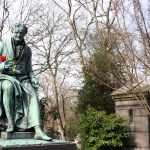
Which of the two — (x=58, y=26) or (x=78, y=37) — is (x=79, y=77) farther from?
(x=58, y=26)

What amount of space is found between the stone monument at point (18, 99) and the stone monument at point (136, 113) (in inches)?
290

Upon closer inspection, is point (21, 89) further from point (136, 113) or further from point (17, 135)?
point (136, 113)

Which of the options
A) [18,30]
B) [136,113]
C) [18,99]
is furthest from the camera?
[136,113]

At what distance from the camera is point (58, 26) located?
25.7m

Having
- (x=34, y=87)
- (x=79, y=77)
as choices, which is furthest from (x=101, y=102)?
(x=34, y=87)

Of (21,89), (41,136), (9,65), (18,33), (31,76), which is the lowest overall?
(41,136)

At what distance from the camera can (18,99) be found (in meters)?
6.47

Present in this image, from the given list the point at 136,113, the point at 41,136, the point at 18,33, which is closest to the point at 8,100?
the point at 41,136

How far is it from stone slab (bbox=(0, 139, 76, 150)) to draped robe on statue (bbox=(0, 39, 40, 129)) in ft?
1.56

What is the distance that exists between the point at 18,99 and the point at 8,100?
0.65 ft

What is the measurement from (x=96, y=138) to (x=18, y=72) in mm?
8077

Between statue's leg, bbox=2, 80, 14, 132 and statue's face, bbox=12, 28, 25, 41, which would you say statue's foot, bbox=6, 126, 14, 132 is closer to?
statue's leg, bbox=2, 80, 14, 132

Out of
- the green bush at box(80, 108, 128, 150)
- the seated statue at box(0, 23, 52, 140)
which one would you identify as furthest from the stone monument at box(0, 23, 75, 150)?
the green bush at box(80, 108, 128, 150)

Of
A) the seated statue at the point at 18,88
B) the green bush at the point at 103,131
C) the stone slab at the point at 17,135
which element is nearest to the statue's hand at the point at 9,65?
the seated statue at the point at 18,88
